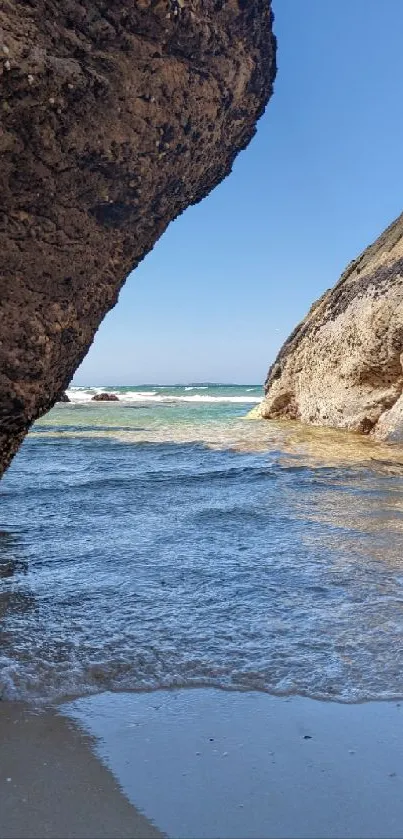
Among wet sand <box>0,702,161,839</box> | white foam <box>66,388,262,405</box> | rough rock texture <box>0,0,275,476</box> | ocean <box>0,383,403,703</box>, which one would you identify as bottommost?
wet sand <box>0,702,161,839</box>

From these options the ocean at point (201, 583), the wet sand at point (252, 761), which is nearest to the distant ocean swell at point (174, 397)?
the ocean at point (201, 583)

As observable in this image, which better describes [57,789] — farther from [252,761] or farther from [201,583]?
[201,583]

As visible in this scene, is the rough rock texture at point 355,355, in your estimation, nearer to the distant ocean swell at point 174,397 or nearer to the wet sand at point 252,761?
the wet sand at point 252,761

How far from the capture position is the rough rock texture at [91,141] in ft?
7.53

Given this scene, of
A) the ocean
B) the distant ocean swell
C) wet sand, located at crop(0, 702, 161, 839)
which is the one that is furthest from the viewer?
the distant ocean swell

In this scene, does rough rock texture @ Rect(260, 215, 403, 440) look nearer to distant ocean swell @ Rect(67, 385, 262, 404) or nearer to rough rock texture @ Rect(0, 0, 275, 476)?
rough rock texture @ Rect(0, 0, 275, 476)

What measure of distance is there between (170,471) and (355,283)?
8.78 m

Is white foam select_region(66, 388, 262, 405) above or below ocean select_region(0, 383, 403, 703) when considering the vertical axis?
above

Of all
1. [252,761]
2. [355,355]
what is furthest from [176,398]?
[252,761]

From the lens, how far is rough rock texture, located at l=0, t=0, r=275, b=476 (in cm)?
229

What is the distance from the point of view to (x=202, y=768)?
1576 mm

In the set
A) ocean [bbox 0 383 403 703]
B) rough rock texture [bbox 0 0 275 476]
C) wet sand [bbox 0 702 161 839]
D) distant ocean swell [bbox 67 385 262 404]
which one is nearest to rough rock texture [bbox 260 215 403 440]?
ocean [bbox 0 383 403 703]

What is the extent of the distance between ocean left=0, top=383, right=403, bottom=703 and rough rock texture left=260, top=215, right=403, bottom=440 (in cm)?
541

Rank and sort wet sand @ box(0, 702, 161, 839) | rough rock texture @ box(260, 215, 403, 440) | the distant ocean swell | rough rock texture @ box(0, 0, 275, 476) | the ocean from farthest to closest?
the distant ocean swell, rough rock texture @ box(260, 215, 403, 440), rough rock texture @ box(0, 0, 275, 476), the ocean, wet sand @ box(0, 702, 161, 839)
